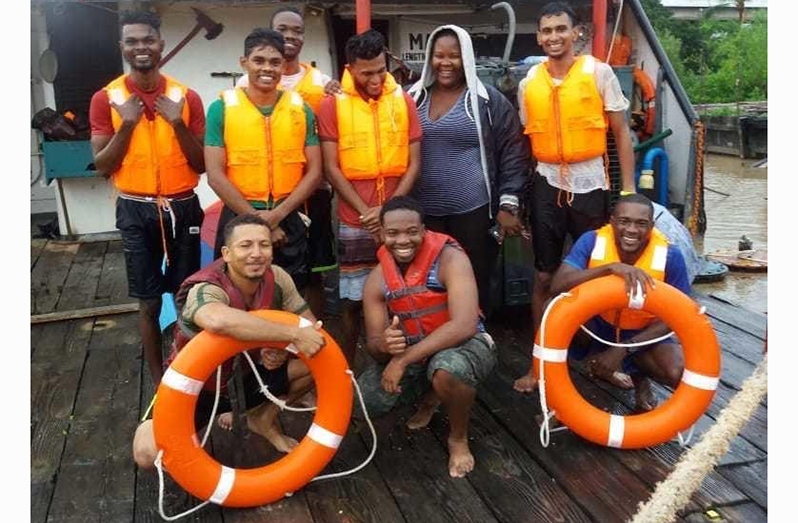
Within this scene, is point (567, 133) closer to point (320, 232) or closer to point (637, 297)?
point (637, 297)

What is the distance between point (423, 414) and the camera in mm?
3377

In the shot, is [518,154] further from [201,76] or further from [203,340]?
[201,76]

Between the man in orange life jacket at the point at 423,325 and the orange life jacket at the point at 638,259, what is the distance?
600 mm

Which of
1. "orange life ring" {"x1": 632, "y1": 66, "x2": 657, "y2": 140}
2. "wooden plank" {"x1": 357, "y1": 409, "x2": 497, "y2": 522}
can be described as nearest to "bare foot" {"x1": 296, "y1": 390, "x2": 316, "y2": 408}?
"wooden plank" {"x1": 357, "y1": 409, "x2": 497, "y2": 522}

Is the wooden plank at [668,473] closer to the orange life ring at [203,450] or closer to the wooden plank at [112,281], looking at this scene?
the orange life ring at [203,450]

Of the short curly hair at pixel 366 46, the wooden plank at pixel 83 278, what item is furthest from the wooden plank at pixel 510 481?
the wooden plank at pixel 83 278

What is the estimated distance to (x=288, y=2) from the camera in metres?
7.00

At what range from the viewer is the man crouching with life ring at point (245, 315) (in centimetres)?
263

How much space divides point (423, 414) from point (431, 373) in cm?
54

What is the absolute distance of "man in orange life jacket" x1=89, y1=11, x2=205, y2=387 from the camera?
10.7 feet

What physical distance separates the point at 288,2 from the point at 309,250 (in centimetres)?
417

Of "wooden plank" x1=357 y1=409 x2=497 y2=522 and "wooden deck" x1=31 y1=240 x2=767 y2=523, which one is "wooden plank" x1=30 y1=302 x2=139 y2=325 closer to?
"wooden deck" x1=31 y1=240 x2=767 y2=523

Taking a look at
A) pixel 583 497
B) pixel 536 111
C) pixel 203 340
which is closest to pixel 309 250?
pixel 203 340

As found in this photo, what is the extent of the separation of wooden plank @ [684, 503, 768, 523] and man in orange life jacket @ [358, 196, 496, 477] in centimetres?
86
